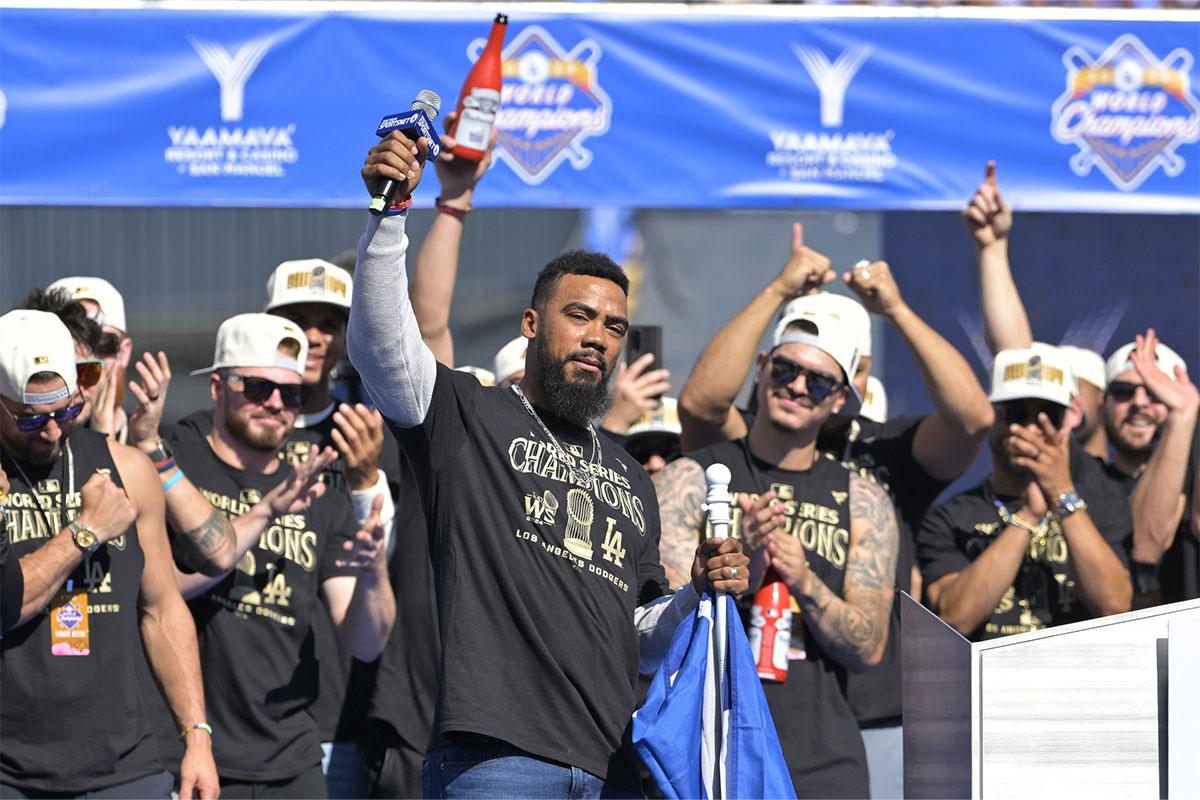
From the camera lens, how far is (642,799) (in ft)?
11.9

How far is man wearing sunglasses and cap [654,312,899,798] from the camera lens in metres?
4.71

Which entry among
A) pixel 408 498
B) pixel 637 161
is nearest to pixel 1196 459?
pixel 637 161

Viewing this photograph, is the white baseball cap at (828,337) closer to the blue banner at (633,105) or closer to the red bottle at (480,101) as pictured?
the blue banner at (633,105)

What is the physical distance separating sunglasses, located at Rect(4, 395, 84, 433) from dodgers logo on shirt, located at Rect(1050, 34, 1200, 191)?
4122 millimetres

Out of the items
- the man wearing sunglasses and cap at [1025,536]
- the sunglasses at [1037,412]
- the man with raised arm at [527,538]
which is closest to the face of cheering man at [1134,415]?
the man wearing sunglasses and cap at [1025,536]

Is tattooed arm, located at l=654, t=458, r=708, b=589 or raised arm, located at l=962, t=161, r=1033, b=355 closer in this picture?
tattooed arm, located at l=654, t=458, r=708, b=589

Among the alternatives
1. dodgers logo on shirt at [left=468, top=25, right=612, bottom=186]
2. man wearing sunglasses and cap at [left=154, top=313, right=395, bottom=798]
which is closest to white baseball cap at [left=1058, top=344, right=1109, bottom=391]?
dodgers logo on shirt at [left=468, top=25, right=612, bottom=186]

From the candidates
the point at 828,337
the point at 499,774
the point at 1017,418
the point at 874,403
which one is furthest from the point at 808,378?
the point at 499,774

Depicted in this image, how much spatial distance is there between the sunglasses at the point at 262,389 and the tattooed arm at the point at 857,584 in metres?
1.78

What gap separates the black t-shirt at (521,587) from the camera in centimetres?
326

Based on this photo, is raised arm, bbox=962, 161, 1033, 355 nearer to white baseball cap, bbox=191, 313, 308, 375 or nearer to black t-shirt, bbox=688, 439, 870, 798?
black t-shirt, bbox=688, 439, 870, 798

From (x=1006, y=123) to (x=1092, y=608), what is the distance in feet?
6.88

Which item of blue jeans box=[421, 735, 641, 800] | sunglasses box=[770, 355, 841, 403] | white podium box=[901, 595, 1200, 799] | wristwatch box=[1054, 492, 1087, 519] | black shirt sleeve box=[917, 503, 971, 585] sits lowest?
blue jeans box=[421, 735, 641, 800]

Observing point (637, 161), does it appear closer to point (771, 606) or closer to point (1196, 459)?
point (771, 606)
